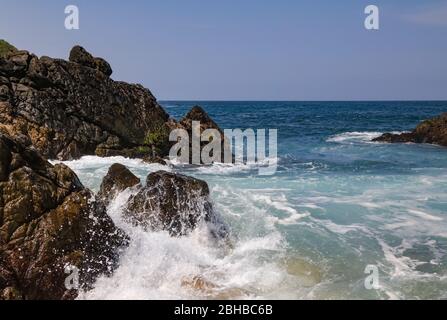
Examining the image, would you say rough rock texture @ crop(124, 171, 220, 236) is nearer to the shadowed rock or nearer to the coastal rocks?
the shadowed rock

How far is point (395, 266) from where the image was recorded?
10.9m

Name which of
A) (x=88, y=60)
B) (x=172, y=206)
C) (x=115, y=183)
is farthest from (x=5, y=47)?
(x=172, y=206)

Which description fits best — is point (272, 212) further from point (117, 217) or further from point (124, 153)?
point (124, 153)

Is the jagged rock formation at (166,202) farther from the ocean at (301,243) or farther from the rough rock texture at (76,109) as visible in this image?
the rough rock texture at (76,109)

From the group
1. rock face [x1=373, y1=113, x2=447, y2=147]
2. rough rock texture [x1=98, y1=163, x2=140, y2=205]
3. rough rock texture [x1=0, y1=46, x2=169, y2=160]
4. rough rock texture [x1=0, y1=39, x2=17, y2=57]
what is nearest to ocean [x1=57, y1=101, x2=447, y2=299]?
rough rock texture [x1=98, y1=163, x2=140, y2=205]

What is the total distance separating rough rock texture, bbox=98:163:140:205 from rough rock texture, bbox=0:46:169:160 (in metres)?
11.6

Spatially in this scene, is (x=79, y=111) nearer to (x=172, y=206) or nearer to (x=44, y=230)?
(x=172, y=206)

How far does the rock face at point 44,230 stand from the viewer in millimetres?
8570

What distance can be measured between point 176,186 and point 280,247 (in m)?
3.11

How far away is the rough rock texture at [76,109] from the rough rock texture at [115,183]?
11648 mm

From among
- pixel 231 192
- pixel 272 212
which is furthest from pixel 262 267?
pixel 231 192

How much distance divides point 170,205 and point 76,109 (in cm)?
1537

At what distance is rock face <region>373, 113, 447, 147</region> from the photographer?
35812 millimetres

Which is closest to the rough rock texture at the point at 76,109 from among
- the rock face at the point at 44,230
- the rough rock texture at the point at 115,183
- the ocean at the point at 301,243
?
the ocean at the point at 301,243
